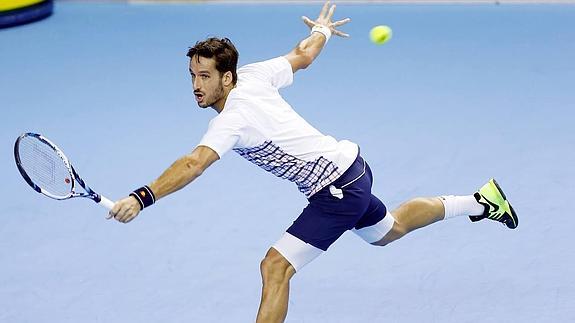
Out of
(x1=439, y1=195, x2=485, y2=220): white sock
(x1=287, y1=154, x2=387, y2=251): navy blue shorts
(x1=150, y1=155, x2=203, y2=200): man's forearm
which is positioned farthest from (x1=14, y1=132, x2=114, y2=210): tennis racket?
(x1=439, y1=195, x2=485, y2=220): white sock

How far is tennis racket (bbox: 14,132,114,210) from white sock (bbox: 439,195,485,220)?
2.20 meters

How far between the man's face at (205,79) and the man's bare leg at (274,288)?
2.74ft

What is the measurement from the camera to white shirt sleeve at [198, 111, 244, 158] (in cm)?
521

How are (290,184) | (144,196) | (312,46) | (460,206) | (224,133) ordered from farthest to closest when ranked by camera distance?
1. (290,184)
2. (460,206)
3. (312,46)
4. (224,133)
5. (144,196)

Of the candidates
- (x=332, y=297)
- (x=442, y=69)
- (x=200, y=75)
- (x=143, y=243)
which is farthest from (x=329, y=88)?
(x=200, y=75)

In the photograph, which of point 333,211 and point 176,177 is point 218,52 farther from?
point 333,211

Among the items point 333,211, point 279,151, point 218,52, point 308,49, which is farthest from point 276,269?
point 308,49

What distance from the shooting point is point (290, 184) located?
819 cm

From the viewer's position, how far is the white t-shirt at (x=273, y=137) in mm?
5387

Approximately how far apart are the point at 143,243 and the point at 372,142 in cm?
247

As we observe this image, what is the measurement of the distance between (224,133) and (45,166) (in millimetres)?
940

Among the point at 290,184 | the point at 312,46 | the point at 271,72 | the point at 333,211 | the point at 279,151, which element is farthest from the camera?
the point at 290,184

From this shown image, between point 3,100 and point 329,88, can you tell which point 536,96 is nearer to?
point 329,88

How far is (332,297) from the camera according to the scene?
638 cm
